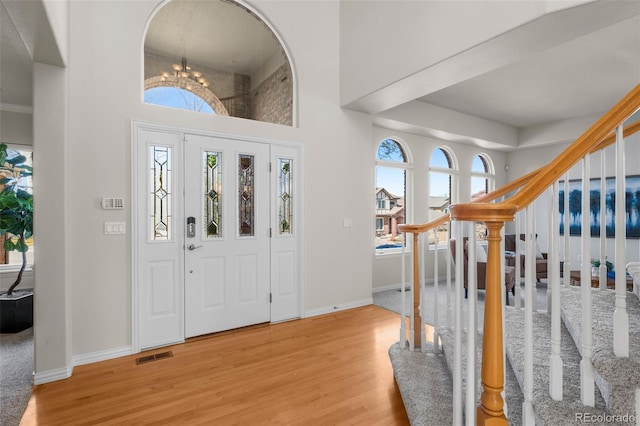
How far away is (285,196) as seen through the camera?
157 inches

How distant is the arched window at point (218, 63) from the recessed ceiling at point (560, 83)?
2.68 meters

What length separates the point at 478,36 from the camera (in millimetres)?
2660

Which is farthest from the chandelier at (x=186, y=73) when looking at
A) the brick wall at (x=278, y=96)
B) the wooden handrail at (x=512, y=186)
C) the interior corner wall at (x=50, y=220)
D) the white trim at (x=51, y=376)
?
the white trim at (x=51, y=376)

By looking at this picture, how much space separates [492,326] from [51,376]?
321 cm

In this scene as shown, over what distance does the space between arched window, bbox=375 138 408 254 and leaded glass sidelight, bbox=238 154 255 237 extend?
2.62 metres

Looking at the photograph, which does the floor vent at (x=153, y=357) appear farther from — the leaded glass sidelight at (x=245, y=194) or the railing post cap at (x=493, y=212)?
the railing post cap at (x=493, y=212)

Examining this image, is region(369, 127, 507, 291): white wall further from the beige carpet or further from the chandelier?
the beige carpet

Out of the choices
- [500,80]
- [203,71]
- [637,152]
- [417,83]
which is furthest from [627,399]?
[637,152]

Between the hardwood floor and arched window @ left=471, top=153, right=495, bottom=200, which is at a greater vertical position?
arched window @ left=471, top=153, right=495, bottom=200

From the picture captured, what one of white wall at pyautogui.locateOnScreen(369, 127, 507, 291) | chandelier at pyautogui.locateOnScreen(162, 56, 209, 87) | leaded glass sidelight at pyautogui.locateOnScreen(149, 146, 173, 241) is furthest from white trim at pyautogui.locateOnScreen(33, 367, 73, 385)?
A: white wall at pyautogui.locateOnScreen(369, 127, 507, 291)

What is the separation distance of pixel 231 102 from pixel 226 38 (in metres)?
0.73

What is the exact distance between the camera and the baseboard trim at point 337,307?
4.10 metres

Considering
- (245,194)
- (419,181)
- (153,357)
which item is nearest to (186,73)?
(245,194)

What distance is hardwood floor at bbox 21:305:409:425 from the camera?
2.10m
